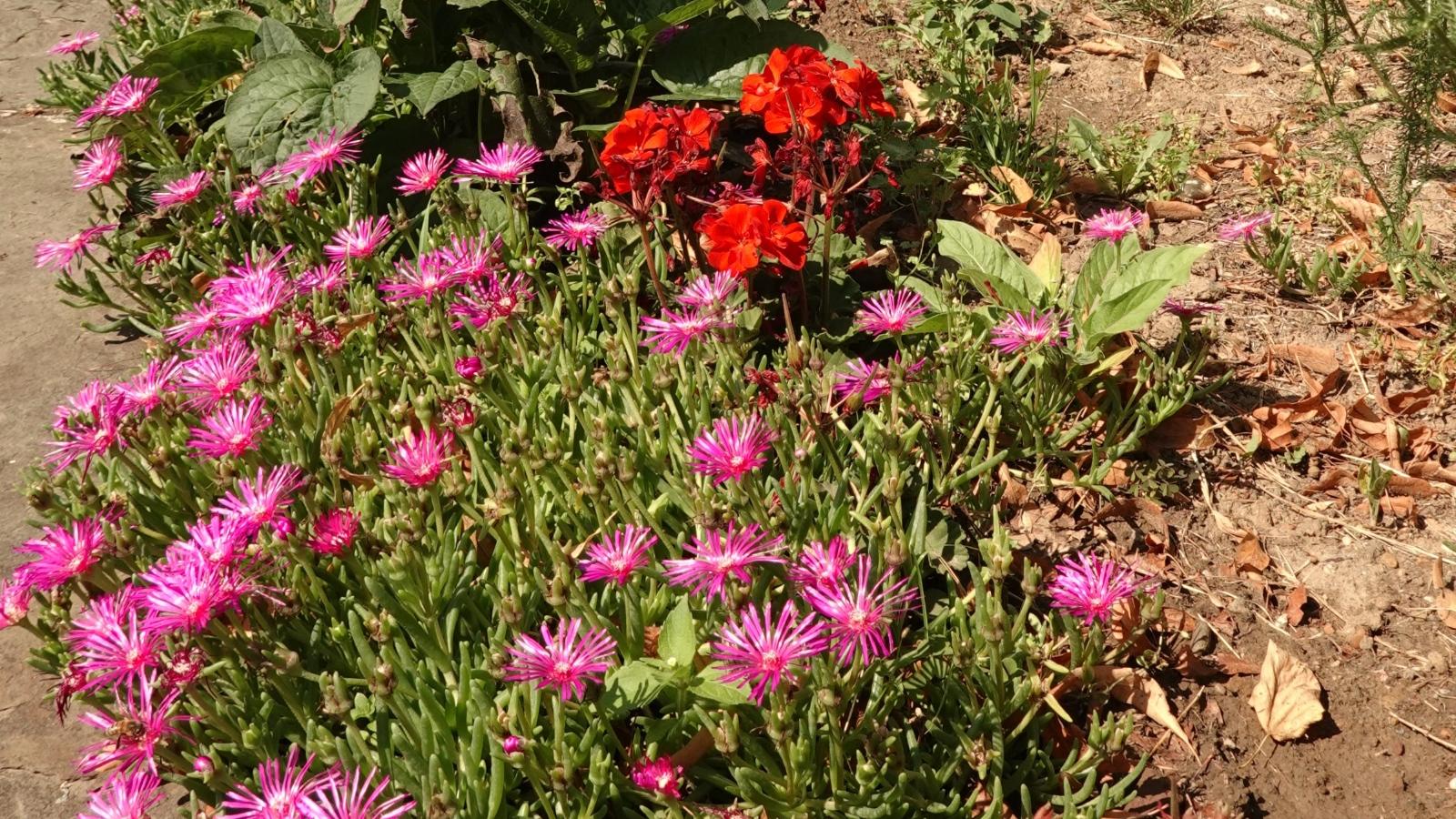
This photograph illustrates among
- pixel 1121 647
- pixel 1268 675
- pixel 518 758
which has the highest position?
pixel 518 758

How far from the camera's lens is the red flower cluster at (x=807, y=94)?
255 centimetres

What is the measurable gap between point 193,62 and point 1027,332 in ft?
8.55

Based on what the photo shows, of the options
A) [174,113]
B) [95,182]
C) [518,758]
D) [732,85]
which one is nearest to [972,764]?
[518,758]

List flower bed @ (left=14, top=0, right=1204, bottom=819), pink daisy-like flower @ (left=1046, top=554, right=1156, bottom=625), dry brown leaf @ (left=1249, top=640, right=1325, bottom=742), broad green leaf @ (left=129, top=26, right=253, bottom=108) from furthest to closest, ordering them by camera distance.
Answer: broad green leaf @ (left=129, top=26, right=253, bottom=108) → dry brown leaf @ (left=1249, top=640, right=1325, bottom=742) → pink daisy-like flower @ (left=1046, top=554, right=1156, bottom=625) → flower bed @ (left=14, top=0, right=1204, bottom=819)

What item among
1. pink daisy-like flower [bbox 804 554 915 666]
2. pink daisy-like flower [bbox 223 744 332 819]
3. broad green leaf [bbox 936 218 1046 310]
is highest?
pink daisy-like flower [bbox 804 554 915 666]

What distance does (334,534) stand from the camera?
189cm

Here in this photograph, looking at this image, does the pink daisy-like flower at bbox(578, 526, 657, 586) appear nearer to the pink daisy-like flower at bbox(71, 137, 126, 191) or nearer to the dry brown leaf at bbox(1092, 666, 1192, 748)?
the dry brown leaf at bbox(1092, 666, 1192, 748)

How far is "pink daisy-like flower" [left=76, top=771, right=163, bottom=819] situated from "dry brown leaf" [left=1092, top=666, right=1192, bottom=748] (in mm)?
1560

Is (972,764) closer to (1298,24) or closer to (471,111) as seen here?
(471,111)

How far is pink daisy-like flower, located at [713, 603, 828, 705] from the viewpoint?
5.08ft

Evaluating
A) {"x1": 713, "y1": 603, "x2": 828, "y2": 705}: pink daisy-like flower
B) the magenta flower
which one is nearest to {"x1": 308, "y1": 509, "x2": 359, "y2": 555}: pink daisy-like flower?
the magenta flower

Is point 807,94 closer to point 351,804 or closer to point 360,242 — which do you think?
point 360,242

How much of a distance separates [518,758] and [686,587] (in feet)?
1.57

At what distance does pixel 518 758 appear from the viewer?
154 centimetres
